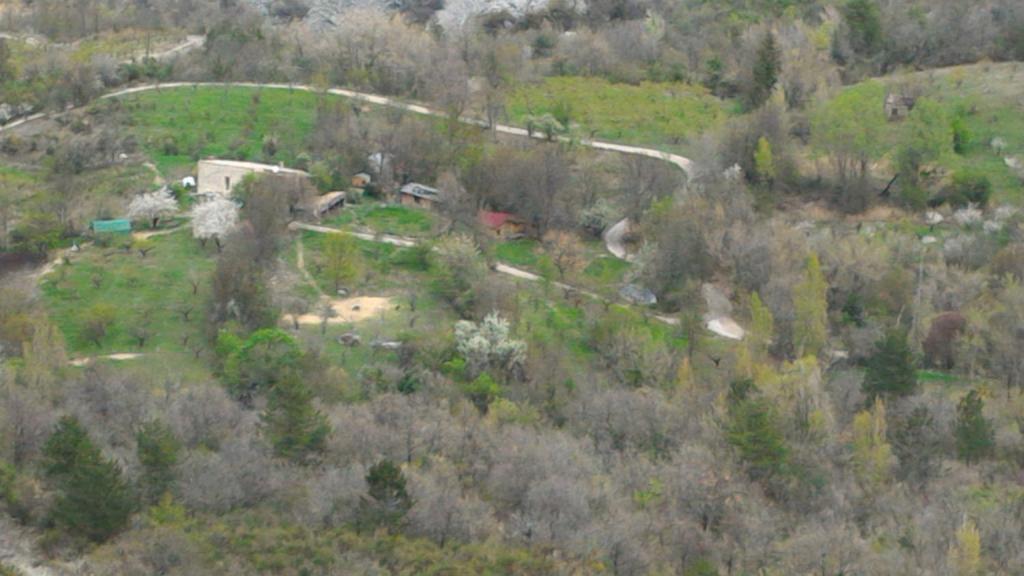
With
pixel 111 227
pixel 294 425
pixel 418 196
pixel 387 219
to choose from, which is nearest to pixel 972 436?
pixel 294 425

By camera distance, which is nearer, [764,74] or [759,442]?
[759,442]

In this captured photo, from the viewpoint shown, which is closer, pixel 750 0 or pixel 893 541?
pixel 893 541

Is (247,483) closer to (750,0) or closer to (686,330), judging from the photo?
(686,330)

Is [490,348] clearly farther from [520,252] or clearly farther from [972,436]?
[972,436]

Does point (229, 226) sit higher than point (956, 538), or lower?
lower

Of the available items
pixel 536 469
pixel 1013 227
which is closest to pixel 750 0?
pixel 1013 227

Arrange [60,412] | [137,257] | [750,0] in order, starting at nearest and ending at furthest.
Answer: [60,412] < [137,257] < [750,0]

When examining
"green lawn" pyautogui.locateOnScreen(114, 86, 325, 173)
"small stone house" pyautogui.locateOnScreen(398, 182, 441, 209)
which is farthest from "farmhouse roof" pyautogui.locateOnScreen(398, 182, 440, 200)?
"green lawn" pyautogui.locateOnScreen(114, 86, 325, 173)

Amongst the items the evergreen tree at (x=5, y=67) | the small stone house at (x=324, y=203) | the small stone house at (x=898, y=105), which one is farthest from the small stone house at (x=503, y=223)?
the evergreen tree at (x=5, y=67)
